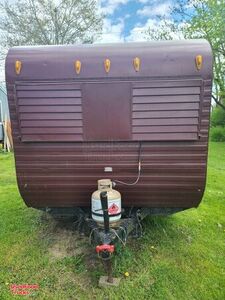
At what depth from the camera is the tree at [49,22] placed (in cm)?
1786

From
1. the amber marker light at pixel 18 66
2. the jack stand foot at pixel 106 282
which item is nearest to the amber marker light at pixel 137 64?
the amber marker light at pixel 18 66

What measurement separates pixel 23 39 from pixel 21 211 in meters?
15.9

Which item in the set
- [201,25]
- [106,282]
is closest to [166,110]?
[106,282]

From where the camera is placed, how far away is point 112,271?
3193 mm

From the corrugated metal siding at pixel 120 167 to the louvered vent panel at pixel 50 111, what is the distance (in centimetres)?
6

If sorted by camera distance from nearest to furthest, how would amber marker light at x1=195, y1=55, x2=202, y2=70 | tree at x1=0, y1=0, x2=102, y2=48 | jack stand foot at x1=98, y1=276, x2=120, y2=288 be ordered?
amber marker light at x1=195, y1=55, x2=202, y2=70
jack stand foot at x1=98, y1=276, x2=120, y2=288
tree at x1=0, y1=0, x2=102, y2=48

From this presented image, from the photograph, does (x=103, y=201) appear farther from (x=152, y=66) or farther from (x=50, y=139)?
(x=152, y=66)

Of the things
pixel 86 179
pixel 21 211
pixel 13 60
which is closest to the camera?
pixel 13 60

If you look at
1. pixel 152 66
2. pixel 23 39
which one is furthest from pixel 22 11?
pixel 152 66

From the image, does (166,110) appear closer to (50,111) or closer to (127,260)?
(50,111)

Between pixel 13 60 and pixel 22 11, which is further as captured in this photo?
pixel 22 11

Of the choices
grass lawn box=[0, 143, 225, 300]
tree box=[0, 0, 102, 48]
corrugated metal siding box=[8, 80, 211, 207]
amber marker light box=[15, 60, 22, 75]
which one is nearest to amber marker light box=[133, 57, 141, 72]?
corrugated metal siding box=[8, 80, 211, 207]

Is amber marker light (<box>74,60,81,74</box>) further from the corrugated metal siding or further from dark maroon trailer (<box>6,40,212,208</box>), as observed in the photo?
the corrugated metal siding

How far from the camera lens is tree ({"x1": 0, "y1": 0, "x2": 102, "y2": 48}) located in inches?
703
